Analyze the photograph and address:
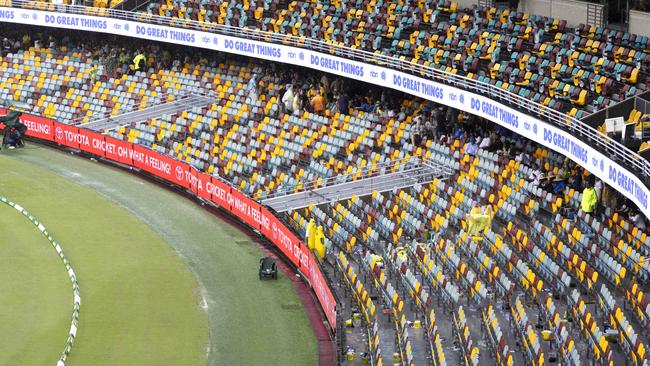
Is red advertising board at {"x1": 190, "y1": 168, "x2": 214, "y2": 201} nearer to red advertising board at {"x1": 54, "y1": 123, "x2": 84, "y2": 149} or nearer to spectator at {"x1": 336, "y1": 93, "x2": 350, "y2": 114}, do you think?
spectator at {"x1": 336, "y1": 93, "x2": 350, "y2": 114}

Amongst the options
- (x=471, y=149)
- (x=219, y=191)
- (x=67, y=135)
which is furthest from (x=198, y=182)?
(x=471, y=149)

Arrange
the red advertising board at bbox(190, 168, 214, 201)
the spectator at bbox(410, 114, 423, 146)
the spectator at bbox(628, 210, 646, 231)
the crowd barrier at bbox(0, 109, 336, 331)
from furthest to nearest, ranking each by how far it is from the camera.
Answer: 1. the red advertising board at bbox(190, 168, 214, 201)
2. the spectator at bbox(410, 114, 423, 146)
3. the crowd barrier at bbox(0, 109, 336, 331)
4. the spectator at bbox(628, 210, 646, 231)

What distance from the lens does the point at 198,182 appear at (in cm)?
4188

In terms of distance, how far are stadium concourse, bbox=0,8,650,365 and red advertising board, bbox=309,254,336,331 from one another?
43cm

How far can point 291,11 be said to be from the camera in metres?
49.3

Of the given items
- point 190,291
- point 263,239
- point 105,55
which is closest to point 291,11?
point 105,55

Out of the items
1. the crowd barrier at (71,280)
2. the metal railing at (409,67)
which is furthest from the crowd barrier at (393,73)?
the crowd barrier at (71,280)

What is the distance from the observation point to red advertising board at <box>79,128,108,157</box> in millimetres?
46875

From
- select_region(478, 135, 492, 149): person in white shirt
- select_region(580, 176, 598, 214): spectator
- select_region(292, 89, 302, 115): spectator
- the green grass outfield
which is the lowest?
the green grass outfield

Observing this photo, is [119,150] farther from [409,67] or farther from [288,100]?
[409,67]

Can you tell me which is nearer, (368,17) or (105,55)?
(368,17)

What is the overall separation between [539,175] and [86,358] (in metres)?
13.4

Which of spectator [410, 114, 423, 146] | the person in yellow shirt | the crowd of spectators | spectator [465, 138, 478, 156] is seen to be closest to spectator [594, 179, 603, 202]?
the crowd of spectators

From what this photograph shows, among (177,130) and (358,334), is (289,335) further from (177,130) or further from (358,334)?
(177,130)
